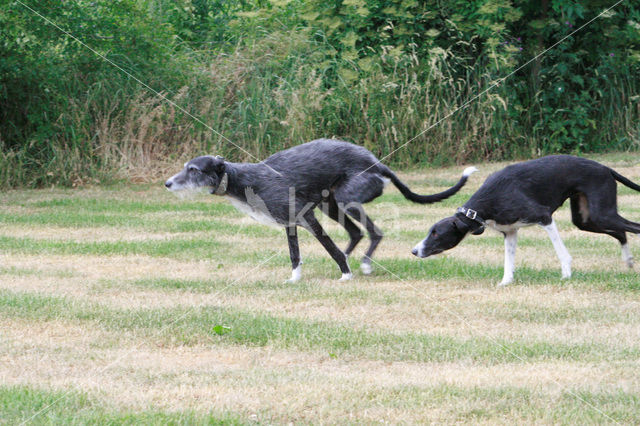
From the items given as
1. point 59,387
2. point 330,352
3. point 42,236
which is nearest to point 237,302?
point 330,352

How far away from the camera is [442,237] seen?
707cm

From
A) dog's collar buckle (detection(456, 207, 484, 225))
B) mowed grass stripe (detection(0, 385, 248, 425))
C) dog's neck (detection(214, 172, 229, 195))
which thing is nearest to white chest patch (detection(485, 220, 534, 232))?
dog's collar buckle (detection(456, 207, 484, 225))

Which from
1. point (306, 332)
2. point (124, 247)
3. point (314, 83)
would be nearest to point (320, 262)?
point (124, 247)

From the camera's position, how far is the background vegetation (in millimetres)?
13320

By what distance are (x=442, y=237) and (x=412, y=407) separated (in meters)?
2.95

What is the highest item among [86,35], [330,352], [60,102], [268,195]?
[86,35]

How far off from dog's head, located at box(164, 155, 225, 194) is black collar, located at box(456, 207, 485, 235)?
195cm

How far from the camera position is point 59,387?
4.59 m

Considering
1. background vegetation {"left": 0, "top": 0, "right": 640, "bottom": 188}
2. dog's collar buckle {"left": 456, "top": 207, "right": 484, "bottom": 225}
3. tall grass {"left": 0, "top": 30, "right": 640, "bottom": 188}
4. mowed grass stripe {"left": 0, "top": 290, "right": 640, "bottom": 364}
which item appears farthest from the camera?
tall grass {"left": 0, "top": 30, "right": 640, "bottom": 188}

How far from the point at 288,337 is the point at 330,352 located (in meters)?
0.39

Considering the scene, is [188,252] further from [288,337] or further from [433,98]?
[433,98]

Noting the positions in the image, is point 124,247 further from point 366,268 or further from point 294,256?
point 366,268

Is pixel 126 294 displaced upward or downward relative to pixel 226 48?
downward

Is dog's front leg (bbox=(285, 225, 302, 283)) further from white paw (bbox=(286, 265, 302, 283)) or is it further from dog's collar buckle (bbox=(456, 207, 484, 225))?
dog's collar buckle (bbox=(456, 207, 484, 225))
